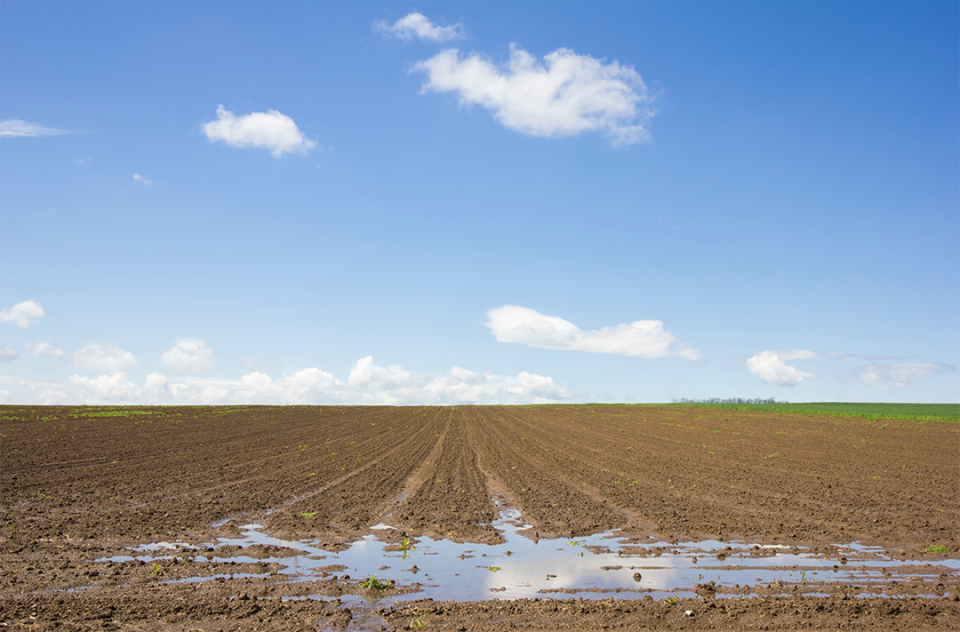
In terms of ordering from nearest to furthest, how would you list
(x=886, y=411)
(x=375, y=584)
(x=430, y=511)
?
1. (x=375, y=584)
2. (x=430, y=511)
3. (x=886, y=411)

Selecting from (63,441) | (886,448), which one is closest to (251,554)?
(63,441)

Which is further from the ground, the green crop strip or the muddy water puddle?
the muddy water puddle

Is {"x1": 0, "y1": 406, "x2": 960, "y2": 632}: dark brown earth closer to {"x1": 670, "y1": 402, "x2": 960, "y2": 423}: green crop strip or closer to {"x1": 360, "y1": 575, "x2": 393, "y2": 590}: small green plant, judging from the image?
{"x1": 360, "y1": 575, "x2": 393, "y2": 590}: small green plant

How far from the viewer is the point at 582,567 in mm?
8617

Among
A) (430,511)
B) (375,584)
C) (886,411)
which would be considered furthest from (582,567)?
(886,411)

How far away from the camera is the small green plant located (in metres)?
7.57

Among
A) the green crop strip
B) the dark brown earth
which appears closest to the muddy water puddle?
the dark brown earth

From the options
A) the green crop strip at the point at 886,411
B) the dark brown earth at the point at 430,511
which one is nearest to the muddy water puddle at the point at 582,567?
the dark brown earth at the point at 430,511

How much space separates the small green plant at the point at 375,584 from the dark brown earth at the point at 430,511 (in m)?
0.19

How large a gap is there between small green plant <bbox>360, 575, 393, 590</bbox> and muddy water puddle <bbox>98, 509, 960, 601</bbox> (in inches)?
8.1

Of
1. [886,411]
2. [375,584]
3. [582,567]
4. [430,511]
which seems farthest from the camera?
[886,411]

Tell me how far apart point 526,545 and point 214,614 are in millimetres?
5155

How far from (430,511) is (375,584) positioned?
483 centimetres

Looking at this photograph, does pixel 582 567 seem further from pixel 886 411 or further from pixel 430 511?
pixel 886 411
